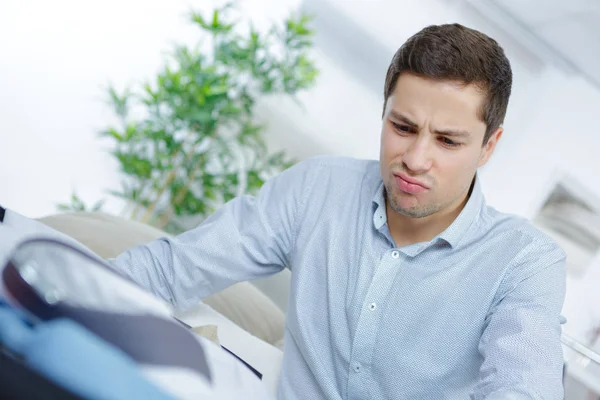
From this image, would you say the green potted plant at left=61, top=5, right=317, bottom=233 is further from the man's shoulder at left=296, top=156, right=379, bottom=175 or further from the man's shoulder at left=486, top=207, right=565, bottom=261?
the man's shoulder at left=486, top=207, right=565, bottom=261

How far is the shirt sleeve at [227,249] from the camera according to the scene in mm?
1303

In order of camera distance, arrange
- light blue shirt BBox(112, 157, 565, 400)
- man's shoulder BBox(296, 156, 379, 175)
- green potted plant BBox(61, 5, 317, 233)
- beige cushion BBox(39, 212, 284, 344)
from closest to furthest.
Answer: light blue shirt BBox(112, 157, 565, 400) < man's shoulder BBox(296, 156, 379, 175) < beige cushion BBox(39, 212, 284, 344) < green potted plant BBox(61, 5, 317, 233)

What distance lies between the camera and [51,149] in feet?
11.0

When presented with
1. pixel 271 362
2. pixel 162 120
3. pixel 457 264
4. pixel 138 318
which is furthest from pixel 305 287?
pixel 162 120

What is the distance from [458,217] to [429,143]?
0.18 meters

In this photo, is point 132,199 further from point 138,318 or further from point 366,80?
point 138,318

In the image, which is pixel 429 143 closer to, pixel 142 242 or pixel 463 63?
pixel 463 63

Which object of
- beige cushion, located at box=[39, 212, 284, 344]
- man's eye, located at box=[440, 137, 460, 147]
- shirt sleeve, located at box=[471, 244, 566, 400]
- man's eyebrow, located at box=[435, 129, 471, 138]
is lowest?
beige cushion, located at box=[39, 212, 284, 344]

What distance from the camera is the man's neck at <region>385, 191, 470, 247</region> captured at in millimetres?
1353

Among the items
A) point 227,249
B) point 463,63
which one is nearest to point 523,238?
point 463,63

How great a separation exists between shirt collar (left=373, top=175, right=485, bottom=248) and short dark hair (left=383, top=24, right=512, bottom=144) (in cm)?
13

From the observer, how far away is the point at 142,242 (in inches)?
74.5

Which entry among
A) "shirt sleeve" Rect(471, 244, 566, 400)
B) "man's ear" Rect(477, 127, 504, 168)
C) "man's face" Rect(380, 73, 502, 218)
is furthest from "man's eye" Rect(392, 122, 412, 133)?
"shirt sleeve" Rect(471, 244, 566, 400)

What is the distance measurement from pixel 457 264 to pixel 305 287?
329mm
